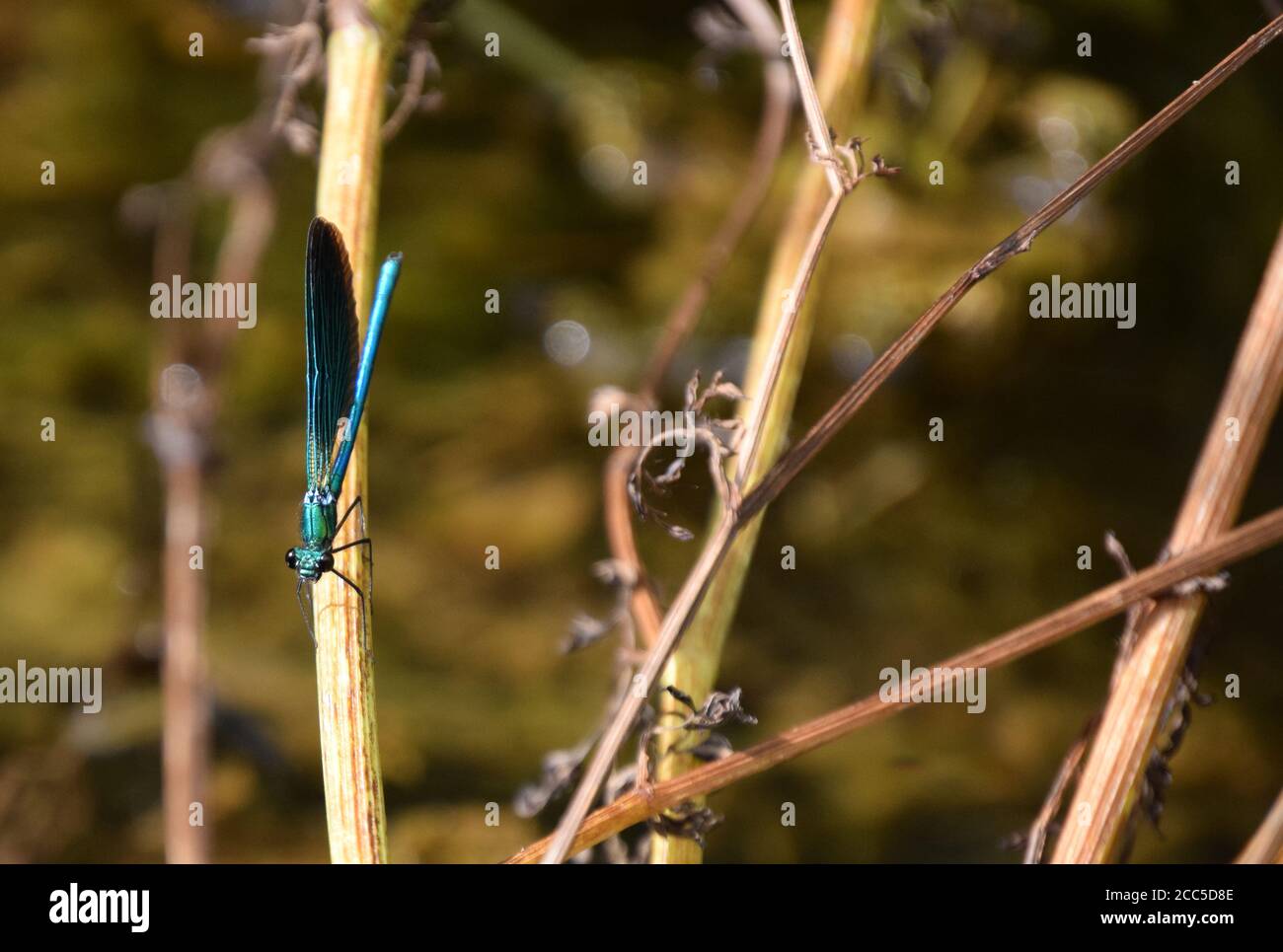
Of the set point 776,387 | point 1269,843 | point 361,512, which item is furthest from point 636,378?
point 1269,843

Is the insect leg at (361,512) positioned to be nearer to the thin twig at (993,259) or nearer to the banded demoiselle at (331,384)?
the banded demoiselle at (331,384)

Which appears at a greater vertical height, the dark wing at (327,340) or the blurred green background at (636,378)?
the blurred green background at (636,378)

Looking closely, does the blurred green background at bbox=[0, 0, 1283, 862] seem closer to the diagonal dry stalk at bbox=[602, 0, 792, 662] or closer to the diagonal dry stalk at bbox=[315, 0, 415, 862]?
the diagonal dry stalk at bbox=[602, 0, 792, 662]

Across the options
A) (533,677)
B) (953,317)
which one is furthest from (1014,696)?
(533,677)

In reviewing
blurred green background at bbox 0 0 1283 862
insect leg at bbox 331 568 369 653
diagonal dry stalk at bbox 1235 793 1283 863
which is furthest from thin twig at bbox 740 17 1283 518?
blurred green background at bbox 0 0 1283 862

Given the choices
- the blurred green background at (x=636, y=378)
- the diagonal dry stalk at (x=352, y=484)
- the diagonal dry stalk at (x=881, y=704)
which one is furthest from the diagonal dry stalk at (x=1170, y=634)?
the blurred green background at (x=636, y=378)

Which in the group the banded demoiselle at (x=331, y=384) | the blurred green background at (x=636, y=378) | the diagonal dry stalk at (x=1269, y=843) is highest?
the blurred green background at (x=636, y=378)

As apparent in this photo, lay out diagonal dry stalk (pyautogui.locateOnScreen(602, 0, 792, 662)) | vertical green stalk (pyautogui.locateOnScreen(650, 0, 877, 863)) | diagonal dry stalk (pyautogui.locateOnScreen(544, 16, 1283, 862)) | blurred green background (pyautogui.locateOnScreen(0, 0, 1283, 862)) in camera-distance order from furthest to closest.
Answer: blurred green background (pyautogui.locateOnScreen(0, 0, 1283, 862)) → diagonal dry stalk (pyautogui.locateOnScreen(602, 0, 792, 662)) → vertical green stalk (pyautogui.locateOnScreen(650, 0, 877, 863)) → diagonal dry stalk (pyautogui.locateOnScreen(544, 16, 1283, 862))
